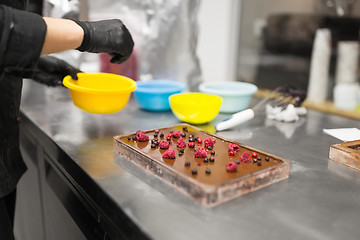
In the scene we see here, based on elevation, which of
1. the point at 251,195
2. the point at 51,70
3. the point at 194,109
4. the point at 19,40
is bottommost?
the point at 251,195

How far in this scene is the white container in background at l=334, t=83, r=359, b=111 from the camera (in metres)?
1.59

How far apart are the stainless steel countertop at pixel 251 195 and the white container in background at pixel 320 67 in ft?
1.60

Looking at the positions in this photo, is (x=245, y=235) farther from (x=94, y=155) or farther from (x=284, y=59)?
(x=284, y=59)

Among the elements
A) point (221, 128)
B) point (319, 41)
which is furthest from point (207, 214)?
point (319, 41)

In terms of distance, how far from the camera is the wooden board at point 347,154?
0.90 meters

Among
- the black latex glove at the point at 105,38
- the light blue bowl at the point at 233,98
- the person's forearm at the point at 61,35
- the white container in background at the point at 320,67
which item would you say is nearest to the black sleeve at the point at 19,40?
the person's forearm at the point at 61,35

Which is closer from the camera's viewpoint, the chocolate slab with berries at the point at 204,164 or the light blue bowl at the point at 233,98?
the chocolate slab with berries at the point at 204,164

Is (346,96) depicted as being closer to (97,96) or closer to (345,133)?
(345,133)

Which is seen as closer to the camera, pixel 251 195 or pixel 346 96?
pixel 251 195

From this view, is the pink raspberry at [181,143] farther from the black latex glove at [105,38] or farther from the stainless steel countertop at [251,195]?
the black latex glove at [105,38]

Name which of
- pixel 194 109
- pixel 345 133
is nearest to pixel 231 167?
pixel 194 109

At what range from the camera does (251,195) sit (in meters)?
0.75

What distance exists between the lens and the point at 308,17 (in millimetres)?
1813

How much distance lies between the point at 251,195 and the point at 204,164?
0.45ft
